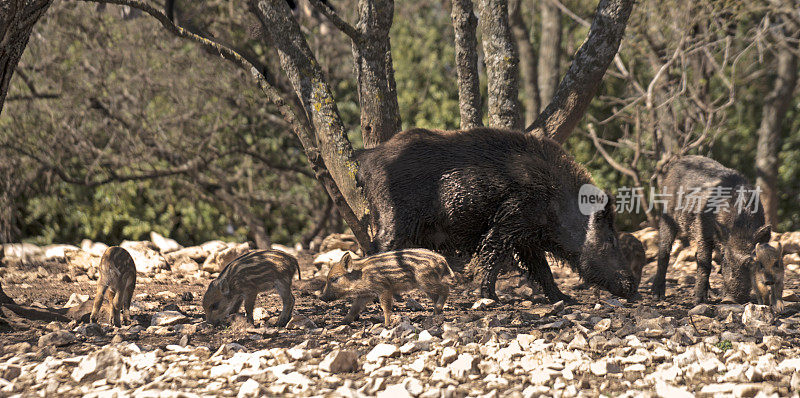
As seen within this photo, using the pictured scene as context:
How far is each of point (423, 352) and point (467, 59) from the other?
398cm

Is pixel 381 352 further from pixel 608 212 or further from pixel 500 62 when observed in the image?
pixel 500 62

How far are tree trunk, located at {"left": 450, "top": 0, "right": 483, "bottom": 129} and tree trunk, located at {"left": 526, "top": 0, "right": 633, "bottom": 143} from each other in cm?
74

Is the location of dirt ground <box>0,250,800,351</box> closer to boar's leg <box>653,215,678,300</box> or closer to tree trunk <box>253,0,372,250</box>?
boar's leg <box>653,215,678,300</box>

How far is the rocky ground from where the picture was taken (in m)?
4.21

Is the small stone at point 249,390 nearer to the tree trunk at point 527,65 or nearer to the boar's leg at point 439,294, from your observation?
the boar's leg at point 439,294

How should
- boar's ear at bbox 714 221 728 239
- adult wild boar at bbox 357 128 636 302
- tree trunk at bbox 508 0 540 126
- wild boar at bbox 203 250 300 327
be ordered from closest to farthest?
wild boar at bbox 203 250 300 327 < adult wild boar at bbox 357 128 636 302 < boar's ear at bbox 714 221 728 239 < tree trunk at bbox 508 0 540 126

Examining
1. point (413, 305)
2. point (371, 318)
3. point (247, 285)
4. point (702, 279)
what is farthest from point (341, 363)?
point (702, 279)

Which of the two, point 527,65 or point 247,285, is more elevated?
point 527,65

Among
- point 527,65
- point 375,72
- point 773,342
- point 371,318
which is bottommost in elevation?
point 773,342

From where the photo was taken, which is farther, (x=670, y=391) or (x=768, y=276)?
(x=768, y=276)

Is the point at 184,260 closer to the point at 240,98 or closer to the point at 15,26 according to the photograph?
the point at 240,98

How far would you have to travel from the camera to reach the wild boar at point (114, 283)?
6.07 meters

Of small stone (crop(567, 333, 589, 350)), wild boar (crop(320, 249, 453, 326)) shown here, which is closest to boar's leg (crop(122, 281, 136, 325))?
wild boar (crop(320, 249, 453, 326))

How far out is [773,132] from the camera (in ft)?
38.9
